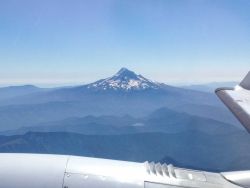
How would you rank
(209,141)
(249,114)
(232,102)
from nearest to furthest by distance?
(249,114) → (232,102) → (209,141)

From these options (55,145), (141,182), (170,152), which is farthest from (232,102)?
(55,145)

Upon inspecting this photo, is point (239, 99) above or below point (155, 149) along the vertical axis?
above

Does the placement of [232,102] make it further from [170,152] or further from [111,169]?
[170,152]

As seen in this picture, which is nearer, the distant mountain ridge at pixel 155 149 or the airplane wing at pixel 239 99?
the airplane wing at pixel 239 99

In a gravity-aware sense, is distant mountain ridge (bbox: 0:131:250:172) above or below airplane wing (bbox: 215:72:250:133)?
below

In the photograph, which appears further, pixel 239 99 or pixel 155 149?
pixel 155 149

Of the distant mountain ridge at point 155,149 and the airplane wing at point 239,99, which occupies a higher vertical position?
the airplane wing at point 239,99

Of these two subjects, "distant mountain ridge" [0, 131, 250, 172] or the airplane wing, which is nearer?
the airplane wing

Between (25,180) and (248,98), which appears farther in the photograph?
(248,98)
